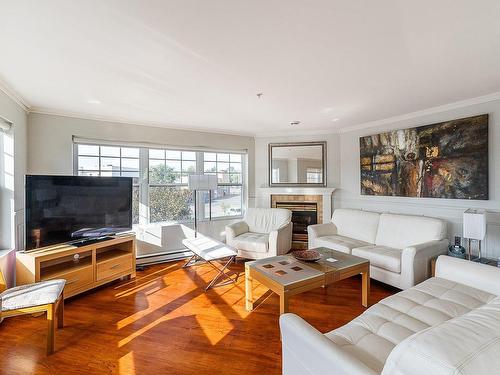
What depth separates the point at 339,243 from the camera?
132 inches

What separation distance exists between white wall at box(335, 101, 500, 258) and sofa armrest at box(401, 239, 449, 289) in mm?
683

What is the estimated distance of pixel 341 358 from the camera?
0.99m

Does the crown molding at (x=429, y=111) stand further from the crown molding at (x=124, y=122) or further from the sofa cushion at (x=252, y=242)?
the sofa cushion at (x=252, y=242)

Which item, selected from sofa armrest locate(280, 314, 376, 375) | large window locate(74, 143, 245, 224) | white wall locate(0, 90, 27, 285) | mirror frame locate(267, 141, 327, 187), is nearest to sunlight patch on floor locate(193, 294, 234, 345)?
sofa armrest locate(280, 314, 376, 375)

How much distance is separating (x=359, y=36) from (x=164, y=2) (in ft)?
4.07

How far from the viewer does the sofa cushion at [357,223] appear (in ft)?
11.7

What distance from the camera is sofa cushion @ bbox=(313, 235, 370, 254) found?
3248 millimetres

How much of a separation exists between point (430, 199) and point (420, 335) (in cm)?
319

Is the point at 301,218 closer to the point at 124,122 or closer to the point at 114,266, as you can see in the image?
the point at 114,266

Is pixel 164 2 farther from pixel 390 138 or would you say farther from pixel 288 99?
pixel 390 138

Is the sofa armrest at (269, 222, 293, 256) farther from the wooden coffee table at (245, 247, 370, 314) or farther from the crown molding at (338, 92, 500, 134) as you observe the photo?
the crown molding at (338, 92, 500, 134)

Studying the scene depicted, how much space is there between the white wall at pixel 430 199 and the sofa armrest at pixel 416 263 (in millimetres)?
683

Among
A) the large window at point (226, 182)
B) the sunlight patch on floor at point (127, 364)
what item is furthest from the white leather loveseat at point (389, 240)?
the sunlight patch on floor at point (127, 364)

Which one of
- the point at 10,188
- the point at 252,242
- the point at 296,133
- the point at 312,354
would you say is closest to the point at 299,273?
the point at 312,354
